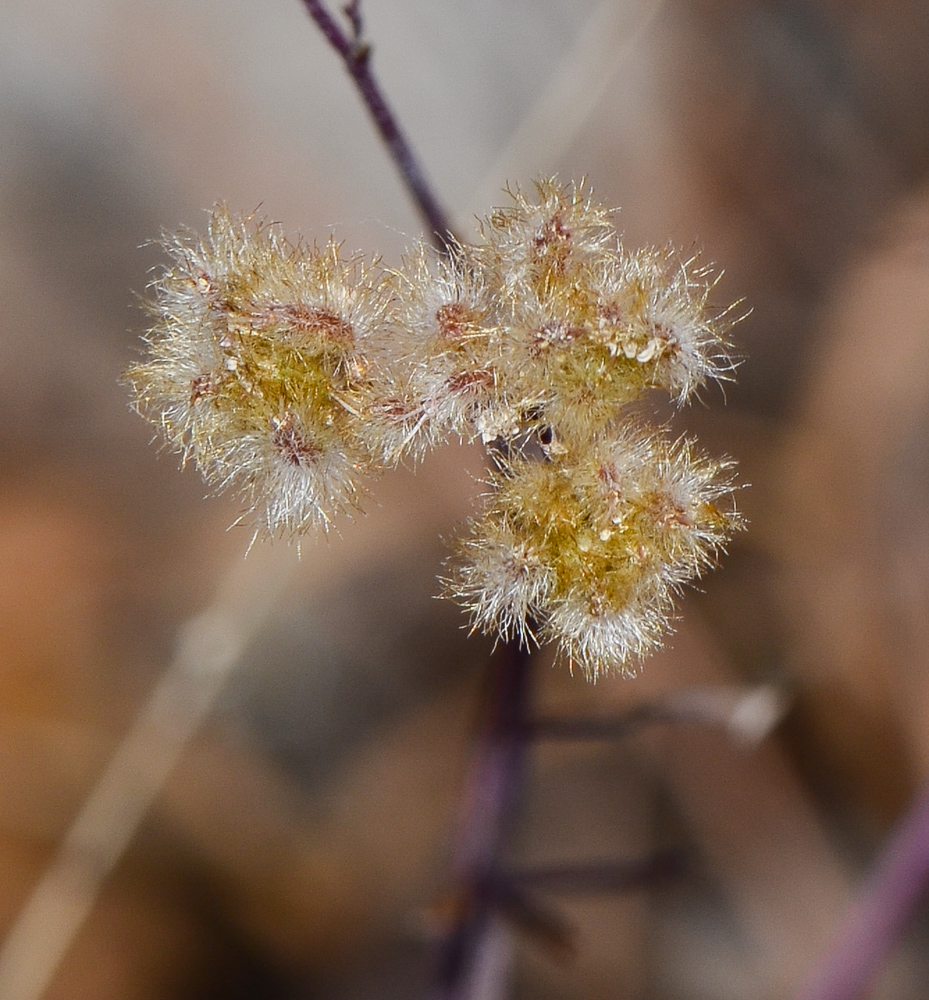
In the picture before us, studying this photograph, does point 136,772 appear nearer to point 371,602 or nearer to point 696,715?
point 371,602

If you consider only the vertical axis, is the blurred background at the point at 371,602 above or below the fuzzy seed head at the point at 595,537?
above

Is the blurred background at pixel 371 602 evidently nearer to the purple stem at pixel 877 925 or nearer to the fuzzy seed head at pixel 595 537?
the purple stem at pixel 877 925

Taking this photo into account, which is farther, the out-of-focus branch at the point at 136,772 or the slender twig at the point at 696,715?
the out-of-focus branch at the point at 136,772

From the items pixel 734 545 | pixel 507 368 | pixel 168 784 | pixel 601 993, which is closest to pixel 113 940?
pixel 168 784

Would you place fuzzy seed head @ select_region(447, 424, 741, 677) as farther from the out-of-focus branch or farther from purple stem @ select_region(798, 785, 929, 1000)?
the out-of-focus branch

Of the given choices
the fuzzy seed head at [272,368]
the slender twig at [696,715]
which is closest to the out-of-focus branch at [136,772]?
the slender twig at [696,715]

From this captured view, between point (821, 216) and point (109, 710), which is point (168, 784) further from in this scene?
point (821, 216)
